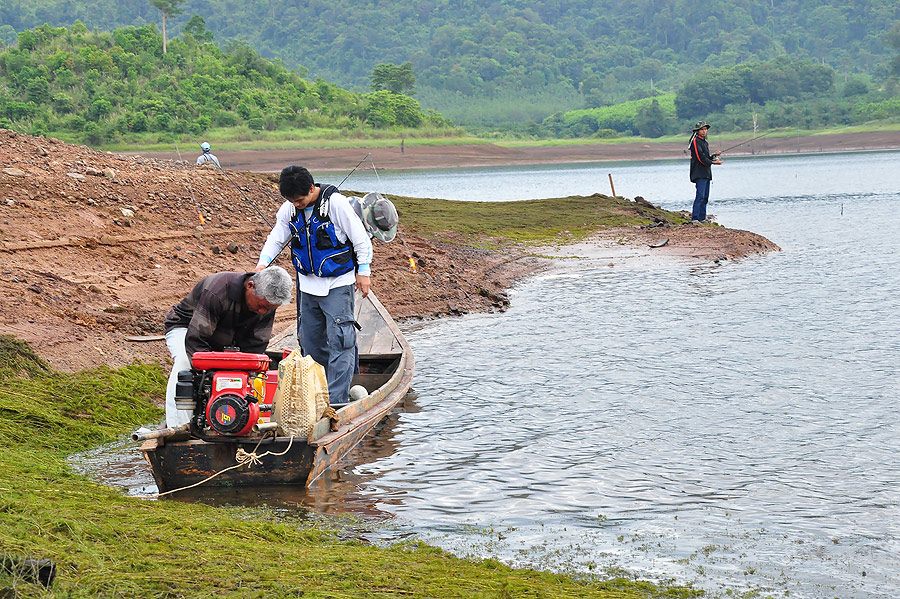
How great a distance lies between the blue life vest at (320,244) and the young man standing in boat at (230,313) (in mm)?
914

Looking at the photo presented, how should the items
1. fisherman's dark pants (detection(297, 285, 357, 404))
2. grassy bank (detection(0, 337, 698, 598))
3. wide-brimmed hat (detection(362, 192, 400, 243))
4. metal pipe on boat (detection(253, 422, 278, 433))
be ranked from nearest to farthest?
1. grassy bank (detection(0, 337, 698, 598))
2. metal pipe on boat (detection(253, 422, 278, 433))
3. fisherman's dark pants (detection(297, 285, 357, 404))
4. wide-brimmed hat (detection(362, 192, 400, 243))

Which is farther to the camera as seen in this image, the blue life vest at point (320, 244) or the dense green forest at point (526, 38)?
the dense green forest at point (526, 38)

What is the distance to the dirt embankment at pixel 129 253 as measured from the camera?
35.6 ft

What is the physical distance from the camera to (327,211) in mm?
8078

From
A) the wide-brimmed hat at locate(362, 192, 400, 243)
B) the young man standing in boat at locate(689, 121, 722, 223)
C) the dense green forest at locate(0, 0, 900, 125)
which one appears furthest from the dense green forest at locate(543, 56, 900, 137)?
the wide-brimmed hat at locate(362, 192, 400, 243)

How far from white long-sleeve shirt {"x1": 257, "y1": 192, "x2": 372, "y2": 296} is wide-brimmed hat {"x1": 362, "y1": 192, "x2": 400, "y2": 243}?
1.51 m

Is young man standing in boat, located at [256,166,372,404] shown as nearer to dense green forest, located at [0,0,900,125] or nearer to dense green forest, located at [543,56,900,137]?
dense green forest, located at [543,56,900,137]

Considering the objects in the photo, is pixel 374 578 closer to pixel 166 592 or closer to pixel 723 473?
pixel 166 592

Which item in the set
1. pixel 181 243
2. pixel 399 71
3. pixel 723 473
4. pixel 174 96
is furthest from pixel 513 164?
pixel 723 473

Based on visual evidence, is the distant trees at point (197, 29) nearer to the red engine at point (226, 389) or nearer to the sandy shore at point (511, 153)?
the sandy shore at point (511, 153)

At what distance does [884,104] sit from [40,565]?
291 feet

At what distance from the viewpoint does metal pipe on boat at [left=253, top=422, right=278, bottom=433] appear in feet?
23.3

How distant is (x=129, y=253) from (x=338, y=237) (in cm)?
630

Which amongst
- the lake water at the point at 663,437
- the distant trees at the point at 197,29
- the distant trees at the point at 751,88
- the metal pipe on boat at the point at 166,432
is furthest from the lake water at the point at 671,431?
the distant trees at the point at 751,88
